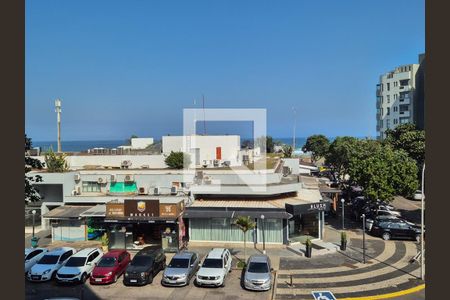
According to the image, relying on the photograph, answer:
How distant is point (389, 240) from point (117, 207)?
21.6 meters

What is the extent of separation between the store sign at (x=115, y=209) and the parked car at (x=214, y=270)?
8.97 m

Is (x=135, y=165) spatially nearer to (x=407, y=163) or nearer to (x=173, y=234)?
(x=173, y=234)

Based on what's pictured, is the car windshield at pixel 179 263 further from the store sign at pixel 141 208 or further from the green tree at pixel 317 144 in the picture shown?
the green tree at pixel 317 144

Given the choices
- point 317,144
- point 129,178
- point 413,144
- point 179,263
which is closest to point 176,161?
point 129,178

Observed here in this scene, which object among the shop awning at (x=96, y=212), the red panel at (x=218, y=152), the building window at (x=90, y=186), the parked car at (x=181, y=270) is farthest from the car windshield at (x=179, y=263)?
the red panel at (x=218, y=152)

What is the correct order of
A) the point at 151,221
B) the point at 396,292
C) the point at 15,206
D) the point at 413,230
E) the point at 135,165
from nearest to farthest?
Result: the point at 15,206
the point at 396,292
the point at 151,221
the point at 413,230
the point at 135,165

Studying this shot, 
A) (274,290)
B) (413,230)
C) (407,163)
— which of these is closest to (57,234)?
(274,290)

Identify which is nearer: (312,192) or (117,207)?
(117,207)

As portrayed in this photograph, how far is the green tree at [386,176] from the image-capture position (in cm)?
3409

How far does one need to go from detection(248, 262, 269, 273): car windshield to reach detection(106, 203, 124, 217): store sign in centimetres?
1178

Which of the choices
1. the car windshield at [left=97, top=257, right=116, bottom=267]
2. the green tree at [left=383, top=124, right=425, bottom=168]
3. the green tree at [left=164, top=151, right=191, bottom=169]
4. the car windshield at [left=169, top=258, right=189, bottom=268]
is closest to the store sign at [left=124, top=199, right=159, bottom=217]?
the car windshield at [left=97, top=257, right=116, bottom=267]

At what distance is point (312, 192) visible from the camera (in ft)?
120

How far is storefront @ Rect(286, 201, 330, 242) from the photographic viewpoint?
30.4 meters

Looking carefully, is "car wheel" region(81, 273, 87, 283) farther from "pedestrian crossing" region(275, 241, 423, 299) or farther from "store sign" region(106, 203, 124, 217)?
"pedestrian crossing" region(275, 241, 423, 299)
